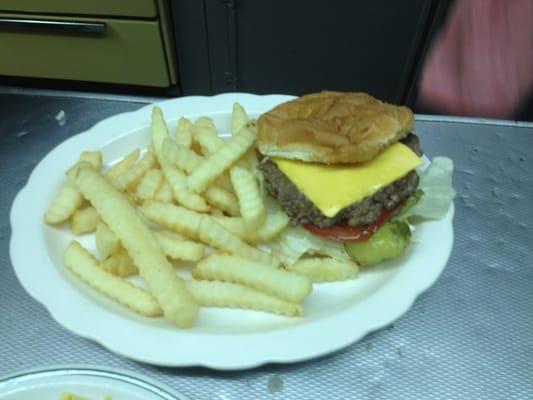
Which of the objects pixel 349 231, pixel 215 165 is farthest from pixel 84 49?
pixel 349 231

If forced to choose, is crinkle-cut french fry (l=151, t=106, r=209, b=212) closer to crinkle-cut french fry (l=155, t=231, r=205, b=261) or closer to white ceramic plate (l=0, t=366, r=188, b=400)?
crinkle-cut french fry (l=155, t=231, r=205, b=261)

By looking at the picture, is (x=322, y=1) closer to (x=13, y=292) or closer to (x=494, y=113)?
(x=494, y=113)

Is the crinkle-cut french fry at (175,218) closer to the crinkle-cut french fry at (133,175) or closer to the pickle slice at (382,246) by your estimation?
the crinkle-cut french fry at (133,175)

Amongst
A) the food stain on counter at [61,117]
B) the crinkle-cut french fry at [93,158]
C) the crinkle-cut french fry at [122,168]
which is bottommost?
the food stain on counter at [61,117]

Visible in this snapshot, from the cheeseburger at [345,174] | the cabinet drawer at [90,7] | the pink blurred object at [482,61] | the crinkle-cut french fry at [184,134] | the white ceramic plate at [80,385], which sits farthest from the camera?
the pink blurred object at [482,61]

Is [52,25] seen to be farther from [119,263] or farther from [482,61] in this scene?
[482,61]

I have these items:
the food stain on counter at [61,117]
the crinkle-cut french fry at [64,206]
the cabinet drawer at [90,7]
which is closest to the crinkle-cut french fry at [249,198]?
A: the crinkle-cut french fry at [64,206]

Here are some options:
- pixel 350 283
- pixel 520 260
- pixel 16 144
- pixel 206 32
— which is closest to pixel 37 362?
pixel 350 283
